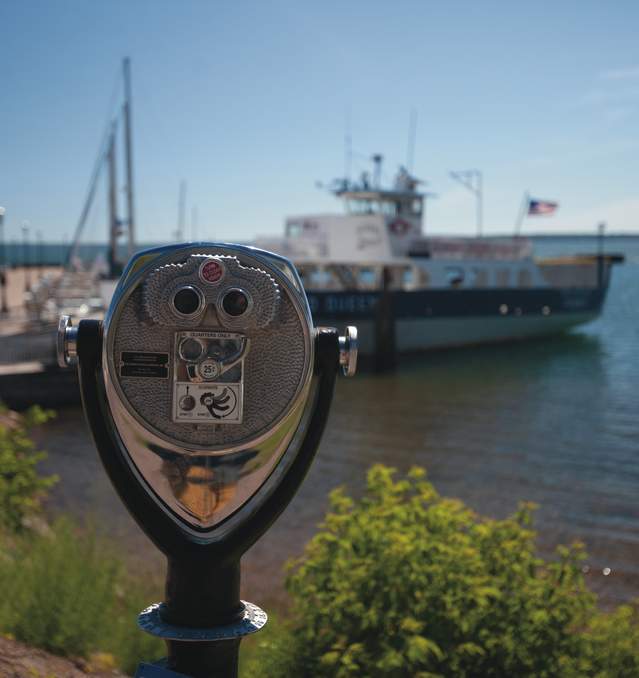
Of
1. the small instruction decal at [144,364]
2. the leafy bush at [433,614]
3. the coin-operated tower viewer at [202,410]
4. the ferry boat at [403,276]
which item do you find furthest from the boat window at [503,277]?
the small instruction decal at [144,364]

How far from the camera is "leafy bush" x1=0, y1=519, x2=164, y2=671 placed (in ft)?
12.0

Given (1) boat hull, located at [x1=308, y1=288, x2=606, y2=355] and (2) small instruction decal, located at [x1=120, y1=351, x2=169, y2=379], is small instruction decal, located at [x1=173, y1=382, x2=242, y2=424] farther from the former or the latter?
(1) boat hull, located at [x1=308, y1=288, x2=606, y2=355]

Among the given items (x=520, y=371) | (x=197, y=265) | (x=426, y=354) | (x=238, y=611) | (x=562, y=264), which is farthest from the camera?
(x=562, y=264)

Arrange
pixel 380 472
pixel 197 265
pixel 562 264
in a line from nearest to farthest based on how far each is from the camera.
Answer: pixel 197 265 → pixel 380 472 → pixel 562 264

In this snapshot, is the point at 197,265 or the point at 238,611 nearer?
the point at 197,265

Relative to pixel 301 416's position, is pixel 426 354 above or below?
below

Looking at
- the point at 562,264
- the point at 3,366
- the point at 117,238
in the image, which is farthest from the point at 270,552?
the point at 562,264

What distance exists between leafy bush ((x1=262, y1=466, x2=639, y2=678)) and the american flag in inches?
1342

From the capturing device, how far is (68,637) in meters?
3.69

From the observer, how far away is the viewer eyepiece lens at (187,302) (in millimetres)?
1898

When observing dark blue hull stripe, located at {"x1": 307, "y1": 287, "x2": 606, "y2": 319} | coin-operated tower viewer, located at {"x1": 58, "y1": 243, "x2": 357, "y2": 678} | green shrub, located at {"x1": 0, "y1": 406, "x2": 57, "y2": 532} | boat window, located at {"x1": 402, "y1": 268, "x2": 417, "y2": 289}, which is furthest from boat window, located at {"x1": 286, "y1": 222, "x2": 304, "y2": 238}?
coin-operated tower viewer, located at {"x1": 58, "y1": 243, "x2": 357, "y2": 678}

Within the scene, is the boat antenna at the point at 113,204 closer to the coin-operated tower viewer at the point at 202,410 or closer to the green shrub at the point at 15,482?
the green shrub at the point at 15,482

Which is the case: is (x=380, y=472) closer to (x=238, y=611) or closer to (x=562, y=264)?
(x=238, y=611)

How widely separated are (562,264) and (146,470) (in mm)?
42070
